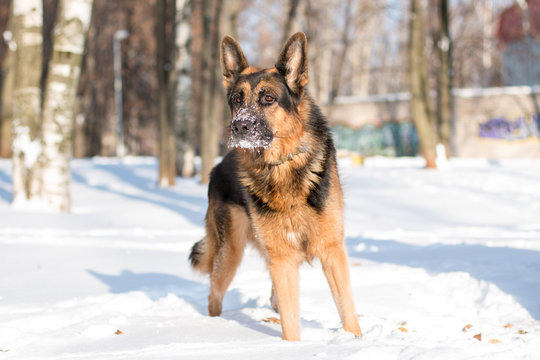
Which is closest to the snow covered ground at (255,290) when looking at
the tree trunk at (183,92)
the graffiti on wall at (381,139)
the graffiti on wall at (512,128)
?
the tree trunk at (183,92)

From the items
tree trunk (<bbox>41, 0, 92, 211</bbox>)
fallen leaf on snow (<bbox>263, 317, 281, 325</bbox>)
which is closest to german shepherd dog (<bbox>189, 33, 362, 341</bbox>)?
fallen leaf on snow (<bbox>263, 317, 281, 325</bbox>)

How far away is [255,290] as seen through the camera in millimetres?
6539

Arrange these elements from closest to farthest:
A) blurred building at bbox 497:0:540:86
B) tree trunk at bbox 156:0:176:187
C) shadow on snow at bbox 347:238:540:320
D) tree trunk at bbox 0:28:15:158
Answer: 1. shadow on snow at bbox 347:238:540:320
2. tree trunk at bbox 156:0:176:187
3. tree trunk at bbox 0:28:15:158
4. blurred building at bbox 497:0:540:86

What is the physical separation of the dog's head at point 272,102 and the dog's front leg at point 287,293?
0.81m

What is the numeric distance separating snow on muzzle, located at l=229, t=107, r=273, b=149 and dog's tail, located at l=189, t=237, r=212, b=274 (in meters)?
1.52

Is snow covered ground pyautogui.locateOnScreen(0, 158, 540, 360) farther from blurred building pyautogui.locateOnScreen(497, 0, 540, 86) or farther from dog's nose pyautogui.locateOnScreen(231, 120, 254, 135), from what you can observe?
blurred building pyautogui.locateOnScreen(497, 0, 540, 86)

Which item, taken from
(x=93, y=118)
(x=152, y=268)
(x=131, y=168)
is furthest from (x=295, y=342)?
(x=93, y=118)

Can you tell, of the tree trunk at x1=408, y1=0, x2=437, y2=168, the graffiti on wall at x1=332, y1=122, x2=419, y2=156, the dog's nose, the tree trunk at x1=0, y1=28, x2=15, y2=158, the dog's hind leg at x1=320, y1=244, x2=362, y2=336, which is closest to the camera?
the dog's nose

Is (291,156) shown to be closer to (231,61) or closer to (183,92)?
(231,61)

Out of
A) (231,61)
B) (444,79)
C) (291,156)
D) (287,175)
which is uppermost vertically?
(444,79)

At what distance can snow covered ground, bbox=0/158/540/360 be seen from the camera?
404 cm

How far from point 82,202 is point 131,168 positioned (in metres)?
10.1

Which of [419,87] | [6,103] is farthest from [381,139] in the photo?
[6,103]

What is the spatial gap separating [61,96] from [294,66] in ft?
27.7
